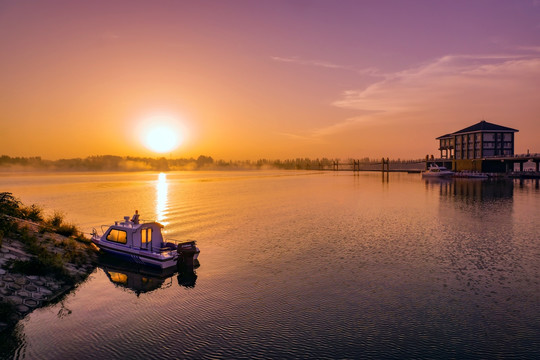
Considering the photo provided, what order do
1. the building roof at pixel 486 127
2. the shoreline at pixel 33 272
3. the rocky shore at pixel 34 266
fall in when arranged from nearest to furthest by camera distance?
the shoreline at pixel 33 272
the rocky shore at pixel 34 266
the building roof at pixel 486 127

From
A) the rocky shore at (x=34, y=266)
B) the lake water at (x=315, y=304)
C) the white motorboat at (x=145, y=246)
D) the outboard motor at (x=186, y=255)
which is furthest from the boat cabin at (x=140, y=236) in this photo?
the rocky shore at (x=34, y=266)

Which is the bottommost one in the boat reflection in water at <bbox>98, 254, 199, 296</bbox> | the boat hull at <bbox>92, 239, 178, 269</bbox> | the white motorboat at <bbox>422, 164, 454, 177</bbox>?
the boat reflection in water at <bbox>98, 254, 199, 296</bbox>

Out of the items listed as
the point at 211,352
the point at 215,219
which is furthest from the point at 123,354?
the point at 215,219

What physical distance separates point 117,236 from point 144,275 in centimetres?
525

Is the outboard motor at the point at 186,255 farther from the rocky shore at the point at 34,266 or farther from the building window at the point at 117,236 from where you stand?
the rocky shore at the point at 34,266

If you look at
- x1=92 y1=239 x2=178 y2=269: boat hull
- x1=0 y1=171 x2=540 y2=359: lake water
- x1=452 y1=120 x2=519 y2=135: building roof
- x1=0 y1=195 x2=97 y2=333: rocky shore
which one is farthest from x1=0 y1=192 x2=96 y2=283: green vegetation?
x1=452 y1=120 x2=519 y2=135: building roof

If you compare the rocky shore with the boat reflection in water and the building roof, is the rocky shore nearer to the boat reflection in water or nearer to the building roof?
the boat reflection in water

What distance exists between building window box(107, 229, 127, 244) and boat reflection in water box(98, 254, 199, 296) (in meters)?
1.64

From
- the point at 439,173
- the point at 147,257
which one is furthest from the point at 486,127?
the point at 147,257

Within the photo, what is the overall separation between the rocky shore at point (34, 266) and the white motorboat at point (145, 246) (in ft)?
7.56

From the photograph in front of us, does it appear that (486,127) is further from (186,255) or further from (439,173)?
(186,255)

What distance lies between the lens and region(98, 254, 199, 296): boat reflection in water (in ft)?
76.5

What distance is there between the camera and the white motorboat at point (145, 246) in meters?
25.6

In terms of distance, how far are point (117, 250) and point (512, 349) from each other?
27156 mm
